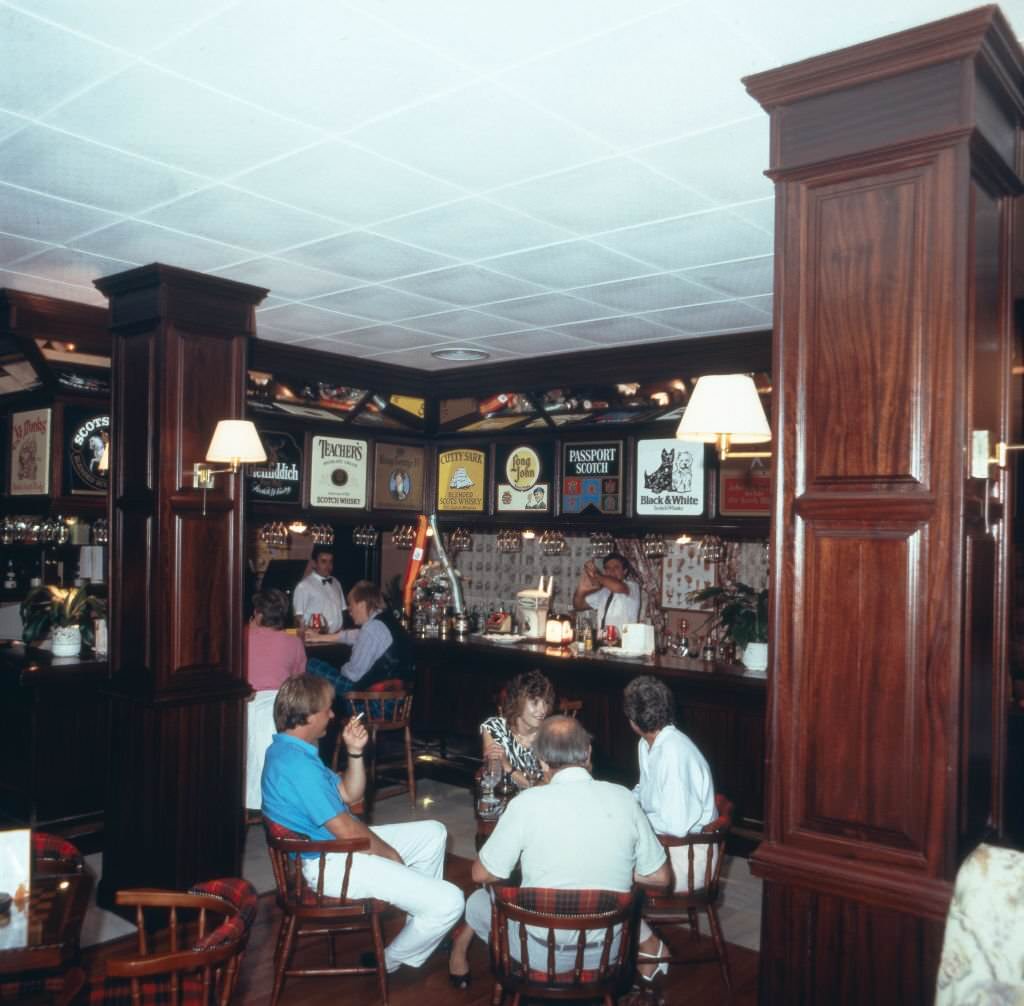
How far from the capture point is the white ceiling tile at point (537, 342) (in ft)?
21.3

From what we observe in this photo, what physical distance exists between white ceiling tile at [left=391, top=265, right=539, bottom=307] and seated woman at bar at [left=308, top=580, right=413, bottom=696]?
2.17m

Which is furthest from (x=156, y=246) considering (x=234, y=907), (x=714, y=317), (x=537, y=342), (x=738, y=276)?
(x=714, y=317)

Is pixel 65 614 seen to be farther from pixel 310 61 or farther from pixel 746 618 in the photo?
pixel 310 61

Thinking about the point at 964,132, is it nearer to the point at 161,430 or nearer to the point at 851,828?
the point at 851,828

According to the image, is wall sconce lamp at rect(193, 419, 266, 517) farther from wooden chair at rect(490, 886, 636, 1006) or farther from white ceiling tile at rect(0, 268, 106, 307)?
wooden chair at rect(490, 886, 636, 1006)

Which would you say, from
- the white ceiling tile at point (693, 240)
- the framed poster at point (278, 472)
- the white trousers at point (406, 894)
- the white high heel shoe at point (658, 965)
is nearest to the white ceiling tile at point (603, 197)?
the white ceiling tile at point (693, 240)

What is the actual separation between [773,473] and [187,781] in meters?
3.53

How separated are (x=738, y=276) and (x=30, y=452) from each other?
16.1ft

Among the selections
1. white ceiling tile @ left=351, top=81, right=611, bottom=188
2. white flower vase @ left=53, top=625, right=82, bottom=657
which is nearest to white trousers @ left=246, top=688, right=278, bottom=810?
white flower vase @ left=53, top=625, right=82, bottom=657

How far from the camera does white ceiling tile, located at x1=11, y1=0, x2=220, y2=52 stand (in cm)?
238

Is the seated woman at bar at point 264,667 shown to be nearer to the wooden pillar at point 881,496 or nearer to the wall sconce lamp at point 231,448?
the wall sconce lamp at point 231,448

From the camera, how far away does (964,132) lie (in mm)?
2334

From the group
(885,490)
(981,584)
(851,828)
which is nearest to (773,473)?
(885,490)

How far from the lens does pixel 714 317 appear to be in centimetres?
583
